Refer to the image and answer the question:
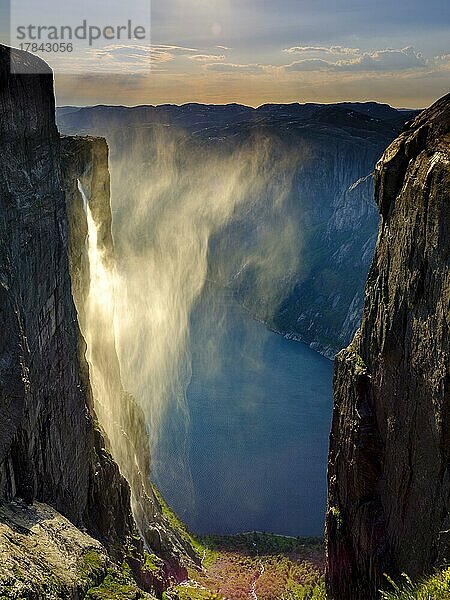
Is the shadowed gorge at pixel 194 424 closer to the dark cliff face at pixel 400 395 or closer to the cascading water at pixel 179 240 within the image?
the dark cliff face at pixel 400 395

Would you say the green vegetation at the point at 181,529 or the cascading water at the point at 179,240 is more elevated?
the cascading water at the point at 179,240

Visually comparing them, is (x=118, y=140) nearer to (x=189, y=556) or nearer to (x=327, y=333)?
(x=327, y=333)

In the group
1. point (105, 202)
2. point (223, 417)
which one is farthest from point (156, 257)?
point (105, 202)

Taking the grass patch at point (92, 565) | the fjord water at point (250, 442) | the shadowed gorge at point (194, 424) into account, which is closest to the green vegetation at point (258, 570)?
the shadowed gorge at point (194, 424)

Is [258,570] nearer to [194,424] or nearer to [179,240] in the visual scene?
[194,424]

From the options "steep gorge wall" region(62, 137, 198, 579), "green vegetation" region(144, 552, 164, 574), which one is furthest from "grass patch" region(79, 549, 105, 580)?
"steep gorge wall" region(62, 137, 198, 579)
